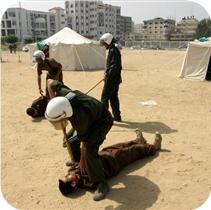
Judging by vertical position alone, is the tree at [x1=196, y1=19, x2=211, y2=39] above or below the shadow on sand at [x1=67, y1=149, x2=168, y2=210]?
above

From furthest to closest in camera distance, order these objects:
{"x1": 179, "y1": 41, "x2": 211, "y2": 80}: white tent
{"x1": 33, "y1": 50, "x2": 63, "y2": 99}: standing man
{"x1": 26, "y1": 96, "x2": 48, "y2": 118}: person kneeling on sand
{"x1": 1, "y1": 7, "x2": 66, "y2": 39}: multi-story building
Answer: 1. {"x1": 1, "y1": 7, "x2": 66, "y2": 39}: multi-story building
2. {"x1": 179, "y1": 41, "x2": 211, "y2": 80}: white tent
3. {"x1": 26, "y1": 96, "x2": 48, "y2": 118}: person kneeling on sand
4. {"x1": 33, "y1": 50, "x2": 63, "y2": 99}: standing man

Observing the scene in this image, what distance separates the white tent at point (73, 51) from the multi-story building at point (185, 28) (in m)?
70.6

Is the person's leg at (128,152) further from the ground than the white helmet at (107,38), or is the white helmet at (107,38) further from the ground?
the white helmet at (107,38)

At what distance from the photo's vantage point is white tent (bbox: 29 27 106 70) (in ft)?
53.4

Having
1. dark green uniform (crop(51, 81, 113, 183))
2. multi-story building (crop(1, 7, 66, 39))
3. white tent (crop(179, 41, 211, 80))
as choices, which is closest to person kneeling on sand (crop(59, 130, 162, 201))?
dark green uniform (crop(51, 81, 113, 183))

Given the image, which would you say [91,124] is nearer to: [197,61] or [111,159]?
[111,159]

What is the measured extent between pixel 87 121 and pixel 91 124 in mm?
232

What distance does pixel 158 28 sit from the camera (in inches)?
3775

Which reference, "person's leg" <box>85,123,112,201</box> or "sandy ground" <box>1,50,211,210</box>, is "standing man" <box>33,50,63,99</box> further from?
"person's leg" <box>85,123,112,201</box>

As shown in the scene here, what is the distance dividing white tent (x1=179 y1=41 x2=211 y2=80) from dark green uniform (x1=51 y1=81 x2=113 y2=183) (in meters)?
9.96

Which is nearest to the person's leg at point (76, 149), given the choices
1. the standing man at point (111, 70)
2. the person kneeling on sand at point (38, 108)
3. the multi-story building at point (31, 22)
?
the standing man at point (111, 70)

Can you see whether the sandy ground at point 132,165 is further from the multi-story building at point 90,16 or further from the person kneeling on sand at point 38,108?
the multi-story building at point 90,16

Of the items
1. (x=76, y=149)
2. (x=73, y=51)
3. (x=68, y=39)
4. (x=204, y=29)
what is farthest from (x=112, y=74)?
(x=204, y=29)

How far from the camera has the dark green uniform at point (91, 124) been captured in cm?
322
